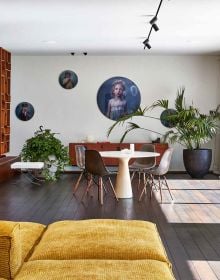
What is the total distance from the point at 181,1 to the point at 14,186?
466 cm

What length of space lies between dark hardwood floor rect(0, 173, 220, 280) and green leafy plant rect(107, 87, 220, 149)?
111 cm

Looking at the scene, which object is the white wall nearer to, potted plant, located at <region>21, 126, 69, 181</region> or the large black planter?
the large black planter

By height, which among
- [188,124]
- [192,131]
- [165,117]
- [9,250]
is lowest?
[9,250]

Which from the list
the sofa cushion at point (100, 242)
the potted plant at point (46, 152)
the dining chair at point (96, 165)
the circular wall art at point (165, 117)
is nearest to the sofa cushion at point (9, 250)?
the sofa cushion at point (100, 242)

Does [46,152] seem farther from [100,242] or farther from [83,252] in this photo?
[83,252]

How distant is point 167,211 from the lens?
5926mm

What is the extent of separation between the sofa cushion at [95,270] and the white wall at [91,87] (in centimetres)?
808

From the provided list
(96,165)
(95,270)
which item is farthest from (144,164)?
(95,270)

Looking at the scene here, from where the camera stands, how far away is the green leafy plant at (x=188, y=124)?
29.9 ft

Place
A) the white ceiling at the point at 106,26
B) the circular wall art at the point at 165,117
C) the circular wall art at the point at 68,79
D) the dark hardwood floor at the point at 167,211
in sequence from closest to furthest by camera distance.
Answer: the dark hardwood floor at the point at 167,211 < the white ceiling at the point at 106,26 < the circular wall art at the point at 165,117 < the circular wall art at the point at 68,79

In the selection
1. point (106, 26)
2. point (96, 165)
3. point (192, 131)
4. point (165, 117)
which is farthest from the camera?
point (165, 117)

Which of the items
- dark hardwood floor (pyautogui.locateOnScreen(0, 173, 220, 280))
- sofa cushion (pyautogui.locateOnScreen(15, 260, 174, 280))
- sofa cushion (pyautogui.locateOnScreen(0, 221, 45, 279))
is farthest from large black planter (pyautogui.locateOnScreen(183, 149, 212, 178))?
sofa cushion (pyautogui.locateOnScreen(0, 221, 45, 279))

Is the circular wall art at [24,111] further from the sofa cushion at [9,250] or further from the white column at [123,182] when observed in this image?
the sofa cushion at [9,250]

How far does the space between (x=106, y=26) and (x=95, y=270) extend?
5483 mm
